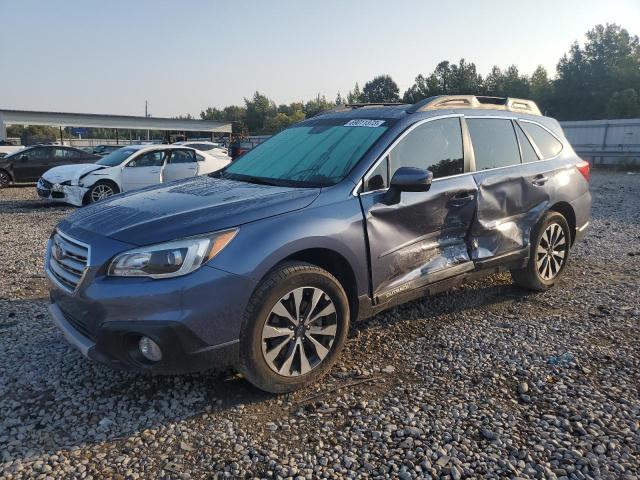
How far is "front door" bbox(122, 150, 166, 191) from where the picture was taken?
1183cm

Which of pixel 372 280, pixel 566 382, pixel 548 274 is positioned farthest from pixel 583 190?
pixel 372 280

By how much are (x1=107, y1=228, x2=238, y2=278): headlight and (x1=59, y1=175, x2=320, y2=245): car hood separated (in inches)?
2.0

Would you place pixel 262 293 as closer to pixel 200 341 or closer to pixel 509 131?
pixel 200 341

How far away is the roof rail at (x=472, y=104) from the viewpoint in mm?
4172

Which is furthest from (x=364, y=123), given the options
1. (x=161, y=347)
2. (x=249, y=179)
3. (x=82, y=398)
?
(x=82, y=398)

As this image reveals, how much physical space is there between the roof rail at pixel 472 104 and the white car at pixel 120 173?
7221 millimetres

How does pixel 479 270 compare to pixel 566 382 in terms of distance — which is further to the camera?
pixel 479 270

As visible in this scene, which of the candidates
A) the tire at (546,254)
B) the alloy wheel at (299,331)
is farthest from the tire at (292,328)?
the tire at (546,254)

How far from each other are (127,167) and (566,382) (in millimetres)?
10902

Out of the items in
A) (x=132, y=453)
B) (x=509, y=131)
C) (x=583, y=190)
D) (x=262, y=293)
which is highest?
(x=509, y=131)

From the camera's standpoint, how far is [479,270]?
4340mm

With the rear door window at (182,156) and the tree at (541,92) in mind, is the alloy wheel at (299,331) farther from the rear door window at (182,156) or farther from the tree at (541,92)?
the tree at (541,92)

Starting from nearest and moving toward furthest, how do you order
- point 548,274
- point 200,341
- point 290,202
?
point 200,341
point 290,202
point 548,274

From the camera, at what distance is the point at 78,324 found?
3023mm
